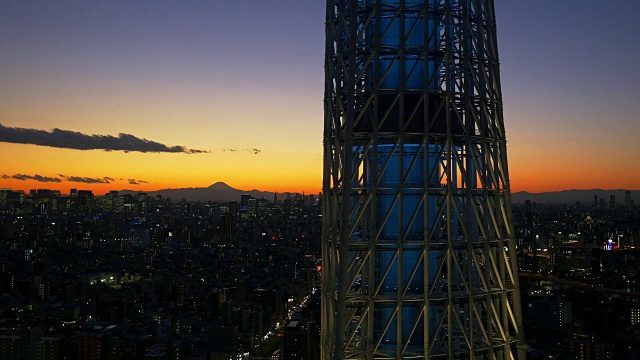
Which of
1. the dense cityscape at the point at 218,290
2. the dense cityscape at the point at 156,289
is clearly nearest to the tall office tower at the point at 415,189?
the dense cityscape at the point at 218,290

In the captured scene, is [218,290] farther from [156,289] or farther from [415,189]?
[415,189]

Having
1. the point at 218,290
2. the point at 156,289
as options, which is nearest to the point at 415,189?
the point at 218,290

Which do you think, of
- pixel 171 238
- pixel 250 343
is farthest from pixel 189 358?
pixel 171 238

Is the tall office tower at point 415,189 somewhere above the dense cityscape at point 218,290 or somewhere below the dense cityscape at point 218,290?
above

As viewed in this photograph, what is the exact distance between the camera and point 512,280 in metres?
7.35

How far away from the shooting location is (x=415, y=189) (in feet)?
22.7

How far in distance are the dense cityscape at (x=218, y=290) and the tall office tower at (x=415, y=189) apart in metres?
35.4

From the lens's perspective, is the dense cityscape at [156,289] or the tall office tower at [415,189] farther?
the dense cityscape at [156,289]

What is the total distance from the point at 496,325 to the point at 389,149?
226 centimetres

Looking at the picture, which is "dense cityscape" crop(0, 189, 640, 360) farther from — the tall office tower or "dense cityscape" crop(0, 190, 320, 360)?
the tall office tower

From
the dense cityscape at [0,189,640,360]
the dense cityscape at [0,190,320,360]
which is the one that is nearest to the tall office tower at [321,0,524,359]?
the dense cityscape at [0,189,640,360]

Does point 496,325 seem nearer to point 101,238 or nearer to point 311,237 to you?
point 311,237

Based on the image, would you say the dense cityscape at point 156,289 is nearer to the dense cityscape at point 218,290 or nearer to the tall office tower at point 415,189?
the dense cityscape at point 218,290

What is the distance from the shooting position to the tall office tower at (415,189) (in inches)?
271
